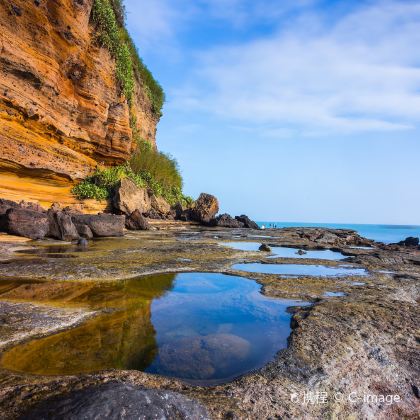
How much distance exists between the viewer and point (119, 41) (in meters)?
23.3

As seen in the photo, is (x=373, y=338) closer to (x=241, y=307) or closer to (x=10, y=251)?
(x=241, y=307)

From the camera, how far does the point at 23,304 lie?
4492 millimetres

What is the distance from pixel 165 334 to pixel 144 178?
26.0 metres

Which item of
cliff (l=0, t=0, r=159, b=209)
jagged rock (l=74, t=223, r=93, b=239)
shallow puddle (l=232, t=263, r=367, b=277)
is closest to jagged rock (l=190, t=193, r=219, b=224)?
cliff (l=0, t=0, r=159, b=209)

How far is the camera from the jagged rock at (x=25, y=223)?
38.0 feet

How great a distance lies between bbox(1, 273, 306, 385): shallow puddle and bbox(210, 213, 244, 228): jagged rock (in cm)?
2615

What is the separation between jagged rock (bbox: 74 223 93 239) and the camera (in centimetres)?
1421

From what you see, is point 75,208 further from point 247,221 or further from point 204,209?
point 247,221

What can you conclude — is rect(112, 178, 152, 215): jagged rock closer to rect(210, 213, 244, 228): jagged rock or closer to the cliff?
the cliff

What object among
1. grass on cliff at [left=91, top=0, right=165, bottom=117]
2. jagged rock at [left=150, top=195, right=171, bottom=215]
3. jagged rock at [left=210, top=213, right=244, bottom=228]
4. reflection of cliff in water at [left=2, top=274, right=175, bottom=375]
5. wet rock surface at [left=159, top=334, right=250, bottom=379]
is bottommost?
reflection of cliff in water at [left=2, top=274, right=175, bottom=375]

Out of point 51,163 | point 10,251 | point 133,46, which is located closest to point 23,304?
point 10,251

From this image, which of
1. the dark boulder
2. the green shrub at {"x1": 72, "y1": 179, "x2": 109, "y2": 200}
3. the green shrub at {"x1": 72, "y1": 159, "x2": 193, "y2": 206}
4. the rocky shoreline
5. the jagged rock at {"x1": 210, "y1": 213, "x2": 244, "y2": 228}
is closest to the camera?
the rocky shoreline

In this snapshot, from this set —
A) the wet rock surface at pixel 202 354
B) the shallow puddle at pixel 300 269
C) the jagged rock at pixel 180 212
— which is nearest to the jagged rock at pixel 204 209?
the jagged rock at pixel 180 212

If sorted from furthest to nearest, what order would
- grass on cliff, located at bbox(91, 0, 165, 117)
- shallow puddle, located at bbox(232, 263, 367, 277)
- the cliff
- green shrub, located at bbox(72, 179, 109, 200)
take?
1. grass on cliff, located at bbox(91, 0, 165, 117)
2. green shrub, located at bbox(72, 179, 109, 200)
3. the cliff
4. shallow puddle, located at bbox(232, 263, 367, 277)
